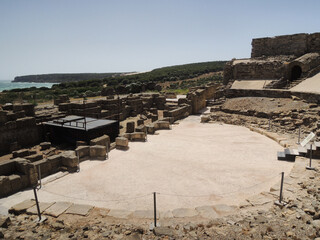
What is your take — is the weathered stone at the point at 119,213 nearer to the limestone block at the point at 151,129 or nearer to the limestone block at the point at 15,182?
the limestone block at the point at 15,182

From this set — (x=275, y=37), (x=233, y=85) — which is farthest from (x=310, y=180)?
(x=275, y=37)

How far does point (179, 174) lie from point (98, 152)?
4094 millimetres

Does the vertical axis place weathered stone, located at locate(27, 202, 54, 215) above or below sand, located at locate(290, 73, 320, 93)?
below

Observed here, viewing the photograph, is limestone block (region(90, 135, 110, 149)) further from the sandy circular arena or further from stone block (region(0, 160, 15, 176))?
stone block (region(0, 160, 15, 176))

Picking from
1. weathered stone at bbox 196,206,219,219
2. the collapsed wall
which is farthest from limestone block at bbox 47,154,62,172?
the collapsed wall

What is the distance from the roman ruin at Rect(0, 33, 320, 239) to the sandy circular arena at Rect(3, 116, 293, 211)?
38mm

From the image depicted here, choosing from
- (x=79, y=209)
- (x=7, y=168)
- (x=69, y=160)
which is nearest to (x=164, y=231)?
(x=79, y=209)

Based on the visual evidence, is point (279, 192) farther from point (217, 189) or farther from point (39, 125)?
point (39, 125)

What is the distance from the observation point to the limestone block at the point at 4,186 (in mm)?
7998

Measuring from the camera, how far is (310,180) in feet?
25.0

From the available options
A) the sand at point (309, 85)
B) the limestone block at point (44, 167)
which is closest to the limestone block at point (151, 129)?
the limestone block at point (44, 167)

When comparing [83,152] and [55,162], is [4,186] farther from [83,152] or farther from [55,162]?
[83,152]

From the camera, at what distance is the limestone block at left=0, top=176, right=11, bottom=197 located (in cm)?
800

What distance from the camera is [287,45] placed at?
24.8m
